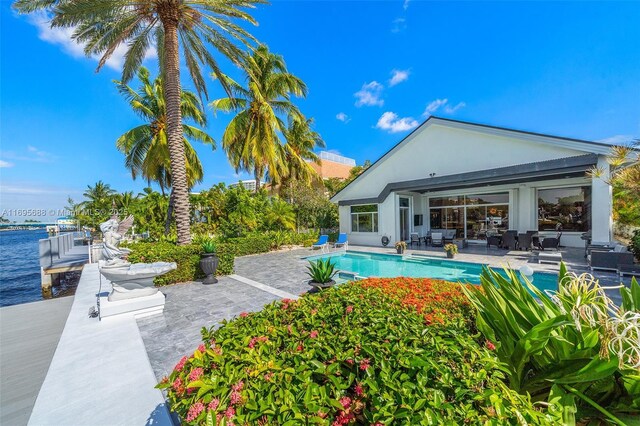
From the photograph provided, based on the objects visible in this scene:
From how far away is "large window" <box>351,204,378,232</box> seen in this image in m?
18.5

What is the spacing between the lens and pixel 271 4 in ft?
34.4

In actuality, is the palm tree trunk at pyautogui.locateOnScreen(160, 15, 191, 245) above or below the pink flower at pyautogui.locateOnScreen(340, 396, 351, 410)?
above

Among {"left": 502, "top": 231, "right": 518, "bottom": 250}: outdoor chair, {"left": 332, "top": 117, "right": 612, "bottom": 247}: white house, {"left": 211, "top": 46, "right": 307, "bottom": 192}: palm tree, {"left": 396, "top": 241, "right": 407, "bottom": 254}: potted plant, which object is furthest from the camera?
{"left": 211, "top": 46, "right": 307, "bottom": 192}: palm tree

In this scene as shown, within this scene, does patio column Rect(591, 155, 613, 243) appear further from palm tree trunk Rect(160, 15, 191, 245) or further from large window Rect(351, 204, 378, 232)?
palm tree trunk Rect(160, 15, 191, 245)

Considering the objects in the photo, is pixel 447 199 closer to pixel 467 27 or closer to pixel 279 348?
pixel 467 27

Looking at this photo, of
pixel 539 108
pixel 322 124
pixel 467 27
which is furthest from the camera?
pixel 322 124

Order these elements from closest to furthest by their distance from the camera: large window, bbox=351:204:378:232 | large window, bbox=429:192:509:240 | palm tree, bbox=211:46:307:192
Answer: large window, bbox=429:192:509:240 → palm tree, bbox=211:46:307:192 → large window, bbox=351:204:378:232

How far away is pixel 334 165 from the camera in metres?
47.5

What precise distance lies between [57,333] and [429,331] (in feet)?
24.6

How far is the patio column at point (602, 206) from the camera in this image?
33.3ft

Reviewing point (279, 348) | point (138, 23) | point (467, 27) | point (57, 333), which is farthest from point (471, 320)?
point (138, 23)

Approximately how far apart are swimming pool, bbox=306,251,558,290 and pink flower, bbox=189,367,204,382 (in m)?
8.27

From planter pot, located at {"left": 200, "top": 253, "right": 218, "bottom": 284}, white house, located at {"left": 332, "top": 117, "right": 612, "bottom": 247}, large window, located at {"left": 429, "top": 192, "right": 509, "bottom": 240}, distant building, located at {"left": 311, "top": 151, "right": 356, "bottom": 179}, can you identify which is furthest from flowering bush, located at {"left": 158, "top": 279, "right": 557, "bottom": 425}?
distant building, located at {"left": 311, "top": 151, "right": 356, "bottom": 179}

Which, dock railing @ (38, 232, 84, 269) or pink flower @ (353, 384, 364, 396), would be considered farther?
dock railing @ (38, 232, 84, 269)
